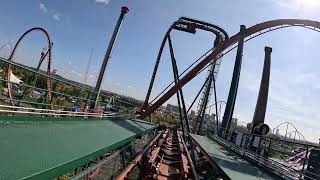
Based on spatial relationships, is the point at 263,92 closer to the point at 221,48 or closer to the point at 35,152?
the point at 221,48

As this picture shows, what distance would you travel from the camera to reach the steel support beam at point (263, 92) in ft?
82.7

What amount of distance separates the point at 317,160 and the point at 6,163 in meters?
10.3

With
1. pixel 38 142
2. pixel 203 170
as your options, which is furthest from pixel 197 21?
pixel 38 142

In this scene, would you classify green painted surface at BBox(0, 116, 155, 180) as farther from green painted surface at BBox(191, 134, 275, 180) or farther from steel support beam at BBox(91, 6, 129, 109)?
steel support beam at BBox(91, 6, 129, 109)

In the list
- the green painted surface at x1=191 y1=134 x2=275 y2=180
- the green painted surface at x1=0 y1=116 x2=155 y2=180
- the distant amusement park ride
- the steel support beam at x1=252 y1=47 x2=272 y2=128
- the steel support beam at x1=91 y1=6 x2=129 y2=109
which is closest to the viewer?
the green painted surface at x1=0 y1=116 x2=155 y2=180

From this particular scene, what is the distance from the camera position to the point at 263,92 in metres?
26.4

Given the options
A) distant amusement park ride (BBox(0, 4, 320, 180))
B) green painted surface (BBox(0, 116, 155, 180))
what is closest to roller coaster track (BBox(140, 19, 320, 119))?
distant amusement park ride (BBox(0, 4, 320, 180))

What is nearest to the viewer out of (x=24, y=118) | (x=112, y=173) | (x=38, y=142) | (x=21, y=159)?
(x=21, y=159)

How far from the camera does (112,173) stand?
9000 millimetres

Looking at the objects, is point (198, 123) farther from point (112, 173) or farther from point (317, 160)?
point (112, 173)


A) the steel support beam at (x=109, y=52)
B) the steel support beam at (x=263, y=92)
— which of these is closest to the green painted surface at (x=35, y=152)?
the steel support beam at (x=109, y=52)

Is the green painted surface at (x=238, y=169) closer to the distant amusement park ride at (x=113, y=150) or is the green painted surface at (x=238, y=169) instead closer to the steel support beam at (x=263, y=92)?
the distant amusement park ride at (x=113, y=150)

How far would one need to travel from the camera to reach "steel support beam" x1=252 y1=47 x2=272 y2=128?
25.2 meters

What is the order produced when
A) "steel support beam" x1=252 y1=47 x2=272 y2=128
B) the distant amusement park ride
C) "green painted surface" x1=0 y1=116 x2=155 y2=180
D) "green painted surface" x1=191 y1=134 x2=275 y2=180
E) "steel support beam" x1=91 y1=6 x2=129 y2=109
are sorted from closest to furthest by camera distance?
"green painted surface" x1=0 y1=116 x2=155 y2=180, the distant amusement park ride, "green painted surface" x1=191 y1=134 x2=275 y2=180, "steel support beam" x1=91 y1=6 x2=129 y2=109, "steel support beam" x1=252 y1=47 x2=272 y2=128
